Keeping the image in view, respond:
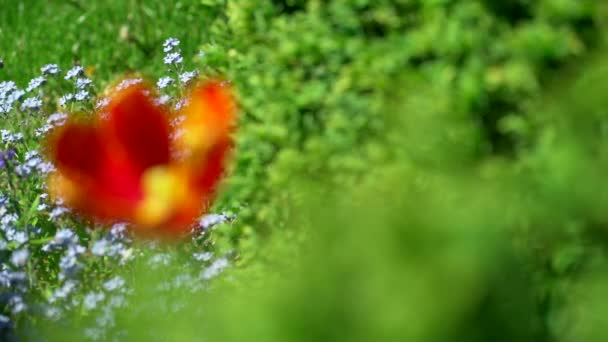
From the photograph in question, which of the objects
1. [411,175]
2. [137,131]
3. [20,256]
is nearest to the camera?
[411,175]

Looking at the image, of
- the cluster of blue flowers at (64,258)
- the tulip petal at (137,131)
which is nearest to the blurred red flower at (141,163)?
the tulip petal at (137,131)

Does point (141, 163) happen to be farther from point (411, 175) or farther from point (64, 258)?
point (411, 175)

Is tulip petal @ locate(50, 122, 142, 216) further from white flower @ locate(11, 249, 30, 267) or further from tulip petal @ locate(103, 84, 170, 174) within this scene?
white flower @ locate(11, 249, 30, 267)

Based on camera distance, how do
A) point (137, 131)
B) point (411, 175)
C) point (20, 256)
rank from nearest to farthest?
point (411, 175) < point (137, 131) < point (20, 256)

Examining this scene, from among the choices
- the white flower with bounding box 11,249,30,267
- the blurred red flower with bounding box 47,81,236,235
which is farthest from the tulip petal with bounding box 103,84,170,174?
the white flower with bounding box 11,249,30,267

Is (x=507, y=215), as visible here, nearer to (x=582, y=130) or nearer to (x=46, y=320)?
(x=582, y=130)

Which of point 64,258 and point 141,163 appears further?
point 64,258

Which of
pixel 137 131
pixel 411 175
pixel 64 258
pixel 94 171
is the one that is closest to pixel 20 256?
pixel 64 258

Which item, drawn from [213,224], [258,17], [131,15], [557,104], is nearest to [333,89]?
[258,17]
